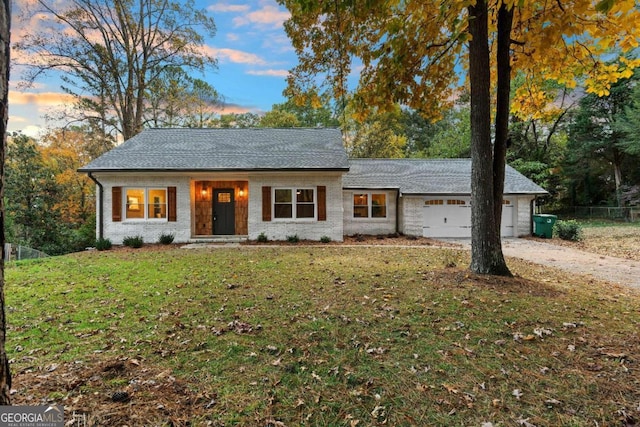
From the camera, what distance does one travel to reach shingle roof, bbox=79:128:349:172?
13.0 metres

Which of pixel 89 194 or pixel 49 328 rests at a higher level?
pixel 89 194

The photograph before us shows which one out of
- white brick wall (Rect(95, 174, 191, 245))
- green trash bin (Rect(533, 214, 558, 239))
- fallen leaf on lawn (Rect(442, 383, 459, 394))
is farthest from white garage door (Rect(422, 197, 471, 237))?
fallen leaf on lawn (Rect(442, 383, 459, 394))

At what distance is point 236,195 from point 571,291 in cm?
1238

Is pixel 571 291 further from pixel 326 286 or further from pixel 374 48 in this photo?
pixel 374 48

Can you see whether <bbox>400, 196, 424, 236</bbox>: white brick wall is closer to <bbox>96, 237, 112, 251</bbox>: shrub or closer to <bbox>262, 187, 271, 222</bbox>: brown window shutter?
<bbox>262, 187, 271, 222</bbox>: brown window shutter

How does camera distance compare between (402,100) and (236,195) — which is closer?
(402,100)

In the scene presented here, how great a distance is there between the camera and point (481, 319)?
4.11m

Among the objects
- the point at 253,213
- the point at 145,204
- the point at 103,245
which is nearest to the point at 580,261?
the point at 253,213

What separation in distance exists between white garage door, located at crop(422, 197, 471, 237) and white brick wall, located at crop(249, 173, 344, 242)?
200 inches

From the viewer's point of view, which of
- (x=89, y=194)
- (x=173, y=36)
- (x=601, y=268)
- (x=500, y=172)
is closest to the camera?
(x=500, y=172)

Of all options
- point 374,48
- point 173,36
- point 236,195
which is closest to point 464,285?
point 374,48

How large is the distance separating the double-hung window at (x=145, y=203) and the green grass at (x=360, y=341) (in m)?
6.59

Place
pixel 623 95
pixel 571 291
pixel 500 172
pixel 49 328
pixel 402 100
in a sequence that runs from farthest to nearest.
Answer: pixel 623 95
pixel 402 100
pixel 500 172
pixel 571 291
pixel 49 328

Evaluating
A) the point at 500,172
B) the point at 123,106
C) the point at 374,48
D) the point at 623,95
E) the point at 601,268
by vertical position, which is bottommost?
the point at 601,268
